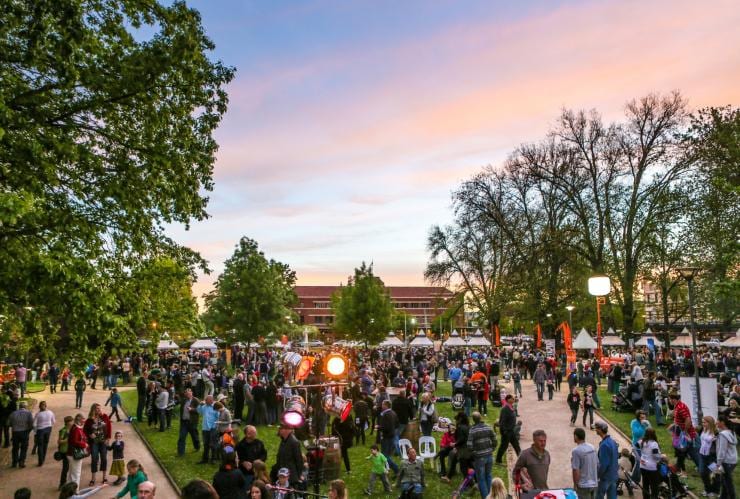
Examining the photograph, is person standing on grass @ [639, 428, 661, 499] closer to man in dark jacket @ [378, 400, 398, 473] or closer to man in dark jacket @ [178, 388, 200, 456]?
man in dark jacket @ [378, 400, 398, 473]

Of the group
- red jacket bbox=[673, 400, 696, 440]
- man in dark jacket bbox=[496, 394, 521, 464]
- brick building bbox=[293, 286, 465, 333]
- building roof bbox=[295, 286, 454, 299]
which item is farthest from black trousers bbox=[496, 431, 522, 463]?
building roof bbox=[295, 286, 454, 299]

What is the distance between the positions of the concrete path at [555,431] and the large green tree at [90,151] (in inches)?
391

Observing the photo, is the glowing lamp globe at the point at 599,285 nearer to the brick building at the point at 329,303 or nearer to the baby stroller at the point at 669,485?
the baby stroller at the point at 669,485

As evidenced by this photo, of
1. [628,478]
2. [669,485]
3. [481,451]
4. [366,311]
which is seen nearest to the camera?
[669,485]

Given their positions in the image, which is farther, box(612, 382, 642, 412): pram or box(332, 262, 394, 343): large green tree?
box(332, 262, 394, 343): large green tree

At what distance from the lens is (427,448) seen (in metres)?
13.8

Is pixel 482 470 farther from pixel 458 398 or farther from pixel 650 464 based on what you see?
pixel 458 398

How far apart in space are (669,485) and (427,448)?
528 cm

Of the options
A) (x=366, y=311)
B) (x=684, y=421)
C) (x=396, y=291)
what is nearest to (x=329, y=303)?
(x=396, y=291)

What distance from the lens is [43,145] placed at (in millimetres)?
10195

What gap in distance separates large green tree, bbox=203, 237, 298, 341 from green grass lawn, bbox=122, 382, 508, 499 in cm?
2339

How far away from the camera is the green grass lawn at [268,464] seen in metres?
12.3

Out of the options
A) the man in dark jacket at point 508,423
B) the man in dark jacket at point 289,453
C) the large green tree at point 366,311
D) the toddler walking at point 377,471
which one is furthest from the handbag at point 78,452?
the large green tree at point 366,311

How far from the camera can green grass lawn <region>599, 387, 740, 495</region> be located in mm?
12359
